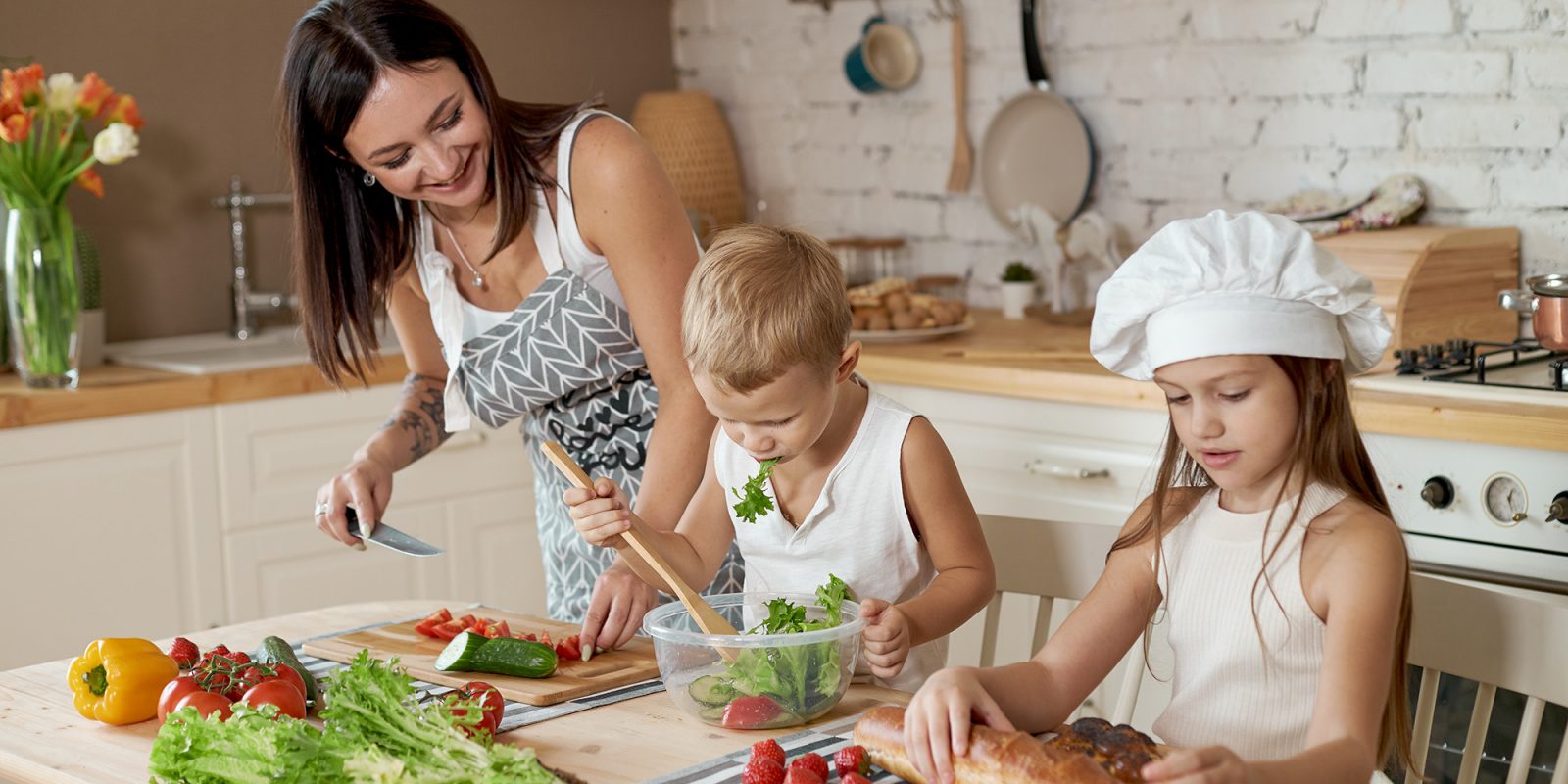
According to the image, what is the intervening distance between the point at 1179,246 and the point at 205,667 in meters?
0.92

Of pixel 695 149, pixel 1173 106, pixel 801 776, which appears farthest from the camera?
pixel 695 149

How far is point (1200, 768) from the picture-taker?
3.31ft

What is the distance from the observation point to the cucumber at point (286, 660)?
143 centimetres

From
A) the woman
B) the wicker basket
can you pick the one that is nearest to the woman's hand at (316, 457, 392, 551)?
the woman

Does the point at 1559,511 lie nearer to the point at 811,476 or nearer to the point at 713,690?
the point at 811,476

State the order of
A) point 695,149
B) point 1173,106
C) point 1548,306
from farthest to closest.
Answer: point 695,149
point 1173,106
point 1548,306

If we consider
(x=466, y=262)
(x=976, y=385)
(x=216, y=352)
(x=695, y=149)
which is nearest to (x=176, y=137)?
(x=216, y=352)

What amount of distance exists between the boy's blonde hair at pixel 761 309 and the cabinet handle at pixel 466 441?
5.91ft

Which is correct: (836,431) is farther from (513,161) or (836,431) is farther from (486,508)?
(486,508)

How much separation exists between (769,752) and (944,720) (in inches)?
5.2

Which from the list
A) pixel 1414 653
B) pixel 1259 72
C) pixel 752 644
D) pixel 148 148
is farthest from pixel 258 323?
pixel 1414 653

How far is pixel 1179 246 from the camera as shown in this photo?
129 centimetres

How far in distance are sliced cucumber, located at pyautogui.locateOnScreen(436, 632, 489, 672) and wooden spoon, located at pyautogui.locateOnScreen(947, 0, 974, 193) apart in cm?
217

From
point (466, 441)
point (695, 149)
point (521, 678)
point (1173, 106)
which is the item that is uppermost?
point (1173, 106)
